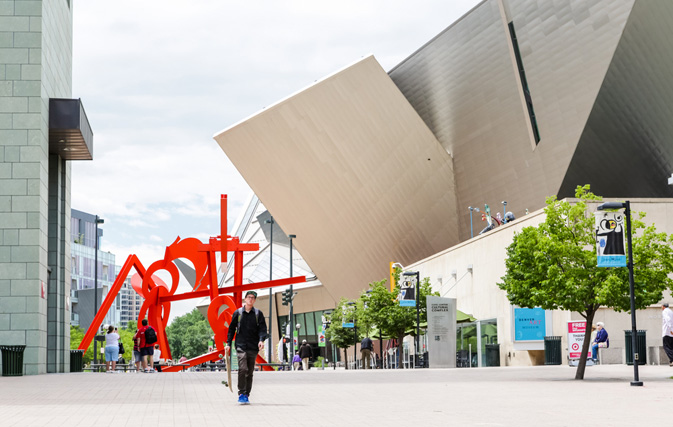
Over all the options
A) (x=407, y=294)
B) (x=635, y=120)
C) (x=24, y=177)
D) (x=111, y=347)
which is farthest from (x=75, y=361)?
(x=635, y=120)

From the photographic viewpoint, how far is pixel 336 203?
56562mm

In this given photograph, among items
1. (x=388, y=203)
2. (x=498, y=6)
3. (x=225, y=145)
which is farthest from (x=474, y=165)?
(x=225, y=145)

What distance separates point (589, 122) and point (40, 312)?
25991mm

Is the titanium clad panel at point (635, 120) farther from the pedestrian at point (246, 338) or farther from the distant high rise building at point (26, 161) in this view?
the pedestrian at point (246, 338)

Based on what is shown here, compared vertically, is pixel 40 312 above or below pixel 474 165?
below

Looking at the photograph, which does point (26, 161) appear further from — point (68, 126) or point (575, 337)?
point (575, 337)

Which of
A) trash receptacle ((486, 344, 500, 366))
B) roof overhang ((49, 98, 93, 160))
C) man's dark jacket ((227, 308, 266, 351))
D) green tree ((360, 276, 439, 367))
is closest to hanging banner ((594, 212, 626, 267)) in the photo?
man's dark jacket ((227, 308, 266, 351))

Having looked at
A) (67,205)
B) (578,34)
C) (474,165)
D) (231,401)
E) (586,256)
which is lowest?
(231,401)

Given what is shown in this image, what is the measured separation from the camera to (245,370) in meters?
14.4

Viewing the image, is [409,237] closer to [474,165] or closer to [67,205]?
[474,165]

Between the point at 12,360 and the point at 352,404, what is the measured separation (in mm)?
14480

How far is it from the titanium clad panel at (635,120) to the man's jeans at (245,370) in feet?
92.6

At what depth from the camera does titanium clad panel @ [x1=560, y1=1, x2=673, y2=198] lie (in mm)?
38562

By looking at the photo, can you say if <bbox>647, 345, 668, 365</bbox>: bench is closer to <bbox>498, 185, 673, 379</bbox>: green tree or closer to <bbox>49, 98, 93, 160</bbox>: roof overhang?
<bbox>498, 185, 673, 379</bbox>: green tree
